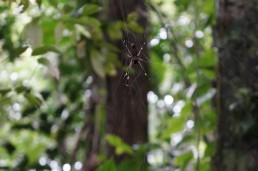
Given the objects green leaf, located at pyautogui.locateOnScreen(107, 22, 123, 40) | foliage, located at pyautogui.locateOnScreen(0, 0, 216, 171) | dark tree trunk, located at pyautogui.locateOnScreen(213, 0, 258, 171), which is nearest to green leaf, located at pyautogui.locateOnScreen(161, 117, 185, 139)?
foliage, located at pyautogui.locateOnScreen(0, 0, 216, 171)

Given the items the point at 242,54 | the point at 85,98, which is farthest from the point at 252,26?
the point at 85,98

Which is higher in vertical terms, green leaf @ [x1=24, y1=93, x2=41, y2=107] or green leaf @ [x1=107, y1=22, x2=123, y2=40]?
green leaf @ [x1=107, y1=22, x2=123, y2=40]

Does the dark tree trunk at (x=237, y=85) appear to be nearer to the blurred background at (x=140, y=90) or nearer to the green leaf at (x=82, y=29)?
the blurred background at (x=140, y=90)

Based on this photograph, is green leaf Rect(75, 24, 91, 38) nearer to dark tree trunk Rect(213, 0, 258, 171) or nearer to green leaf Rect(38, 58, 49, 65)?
green leaf Rect(38, 58, 49, 65)

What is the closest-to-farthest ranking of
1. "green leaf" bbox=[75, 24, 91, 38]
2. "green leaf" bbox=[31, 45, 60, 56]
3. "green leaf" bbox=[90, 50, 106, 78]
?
"green leaf" bbox=[31, 45, 60, 56] < "green leaf" bbox=[75, 24, 91, 38] < "green leaf" bbox=[90, 50, 106, 78]

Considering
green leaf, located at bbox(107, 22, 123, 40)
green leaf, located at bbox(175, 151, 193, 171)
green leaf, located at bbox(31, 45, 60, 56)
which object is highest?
green leaf, located at bbox(107, 22, 123, 40)

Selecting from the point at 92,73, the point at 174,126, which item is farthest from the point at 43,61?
the point at 92,73

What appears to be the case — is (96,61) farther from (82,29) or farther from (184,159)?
(184,159)

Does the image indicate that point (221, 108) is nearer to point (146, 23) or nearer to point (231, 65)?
point (231, 65)

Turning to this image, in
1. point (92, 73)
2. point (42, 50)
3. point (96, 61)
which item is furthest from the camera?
point (92, 73)

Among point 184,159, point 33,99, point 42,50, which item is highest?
point 42,50
